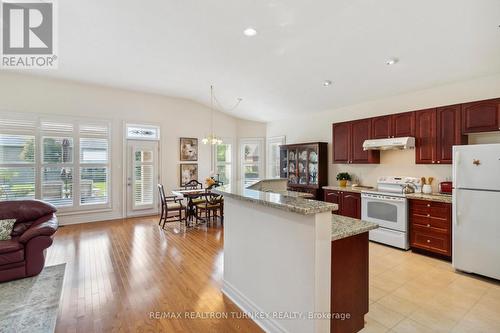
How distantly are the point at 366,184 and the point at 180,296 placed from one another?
4.14 metres

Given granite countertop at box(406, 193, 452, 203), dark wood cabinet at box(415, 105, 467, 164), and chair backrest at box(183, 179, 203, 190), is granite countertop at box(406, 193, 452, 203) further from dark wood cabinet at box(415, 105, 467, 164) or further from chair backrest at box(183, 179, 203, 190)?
chair backrest at box(183, 179, 203, 190)

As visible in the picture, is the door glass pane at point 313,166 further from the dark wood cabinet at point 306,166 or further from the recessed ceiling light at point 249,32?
the recessed ceiling light at point 249,32

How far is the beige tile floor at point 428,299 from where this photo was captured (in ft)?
7.04

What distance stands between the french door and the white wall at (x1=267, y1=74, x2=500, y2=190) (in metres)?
4.05

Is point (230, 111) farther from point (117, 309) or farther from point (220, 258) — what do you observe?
point (117, 309)

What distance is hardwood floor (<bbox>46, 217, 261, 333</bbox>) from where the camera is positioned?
2172 mm

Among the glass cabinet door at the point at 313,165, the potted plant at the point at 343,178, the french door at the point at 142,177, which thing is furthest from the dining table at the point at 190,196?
A: the potted plant at the point at 343,178

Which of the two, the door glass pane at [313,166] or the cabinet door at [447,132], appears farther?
the door glass pane at [313,166]

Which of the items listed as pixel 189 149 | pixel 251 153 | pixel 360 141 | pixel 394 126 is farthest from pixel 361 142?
pixel 189 149

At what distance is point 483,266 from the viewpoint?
293cm

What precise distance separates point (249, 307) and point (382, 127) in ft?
12.8

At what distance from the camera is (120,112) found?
6.04m

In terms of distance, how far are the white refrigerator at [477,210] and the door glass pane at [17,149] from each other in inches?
303

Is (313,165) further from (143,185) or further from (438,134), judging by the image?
(143,185)
